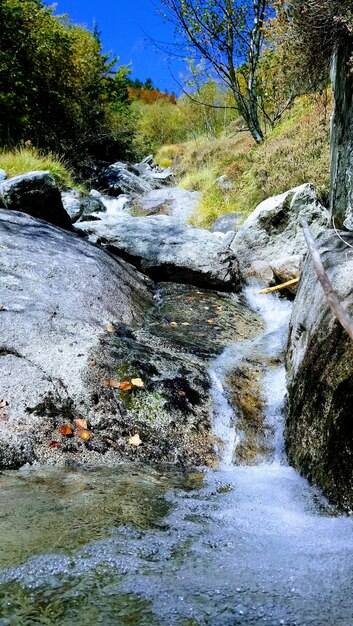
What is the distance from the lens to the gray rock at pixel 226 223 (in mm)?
9383

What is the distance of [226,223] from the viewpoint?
9.57 m

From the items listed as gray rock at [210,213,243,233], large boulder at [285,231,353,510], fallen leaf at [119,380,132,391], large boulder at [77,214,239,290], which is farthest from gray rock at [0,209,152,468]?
gray rock at [210,213,243,233]

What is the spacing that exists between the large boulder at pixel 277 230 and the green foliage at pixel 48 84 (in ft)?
26.2

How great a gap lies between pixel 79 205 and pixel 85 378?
697cm

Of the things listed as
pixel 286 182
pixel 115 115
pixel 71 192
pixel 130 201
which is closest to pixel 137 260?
pixel 286 182

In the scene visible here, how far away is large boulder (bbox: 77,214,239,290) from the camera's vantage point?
664cm

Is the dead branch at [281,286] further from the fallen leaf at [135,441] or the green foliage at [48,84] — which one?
the green foliage at [48,84]

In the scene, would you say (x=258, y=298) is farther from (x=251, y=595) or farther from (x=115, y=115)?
(x=115, y=115)

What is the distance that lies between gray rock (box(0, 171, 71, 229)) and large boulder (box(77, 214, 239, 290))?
0.71m

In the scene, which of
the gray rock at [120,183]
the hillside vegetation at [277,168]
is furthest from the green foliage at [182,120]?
the hillside vegetation at [277,168]

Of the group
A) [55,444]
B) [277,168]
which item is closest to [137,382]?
[55,444]

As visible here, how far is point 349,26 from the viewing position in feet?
12.4

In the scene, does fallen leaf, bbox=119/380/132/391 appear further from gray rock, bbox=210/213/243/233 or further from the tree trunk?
gray rock, bbox=210/213/243/233

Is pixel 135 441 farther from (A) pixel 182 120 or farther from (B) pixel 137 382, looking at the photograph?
(A) pixel 182 120
